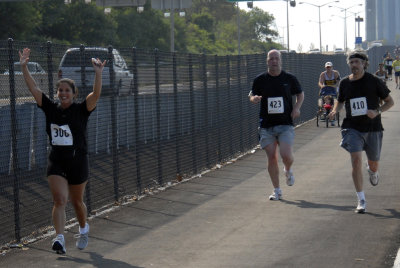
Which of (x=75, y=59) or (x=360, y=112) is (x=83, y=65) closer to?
(x=75, y=59)

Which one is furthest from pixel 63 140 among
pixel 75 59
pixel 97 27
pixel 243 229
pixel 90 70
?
pixel 97 27

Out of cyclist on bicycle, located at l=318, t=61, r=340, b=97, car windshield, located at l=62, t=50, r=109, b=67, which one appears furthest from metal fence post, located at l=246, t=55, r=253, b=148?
car windshield, located at l=62, t=50, r=109, b=67

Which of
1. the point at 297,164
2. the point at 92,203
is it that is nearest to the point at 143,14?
the point at 297,164

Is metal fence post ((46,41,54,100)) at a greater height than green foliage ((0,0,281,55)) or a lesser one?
lesser

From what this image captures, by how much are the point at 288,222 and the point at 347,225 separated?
2.38ft

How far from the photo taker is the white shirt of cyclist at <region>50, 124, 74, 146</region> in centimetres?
876

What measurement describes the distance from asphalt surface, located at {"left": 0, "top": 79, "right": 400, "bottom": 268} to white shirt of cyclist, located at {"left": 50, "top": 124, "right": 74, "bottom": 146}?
1166mm

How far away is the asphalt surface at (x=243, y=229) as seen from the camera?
864cm

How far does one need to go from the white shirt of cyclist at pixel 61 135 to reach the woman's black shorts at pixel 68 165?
0.32ft

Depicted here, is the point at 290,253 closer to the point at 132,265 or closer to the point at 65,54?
the point at 132,265

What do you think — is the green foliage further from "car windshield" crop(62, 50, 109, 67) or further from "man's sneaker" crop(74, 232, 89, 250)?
"man's sneaker" crop(74, 232, 89, 250)

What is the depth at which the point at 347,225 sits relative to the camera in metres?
10.2

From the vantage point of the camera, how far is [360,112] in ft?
36.1

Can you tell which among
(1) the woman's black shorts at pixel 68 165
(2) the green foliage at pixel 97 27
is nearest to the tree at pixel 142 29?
(2) the green foliage at pixel 97 27
